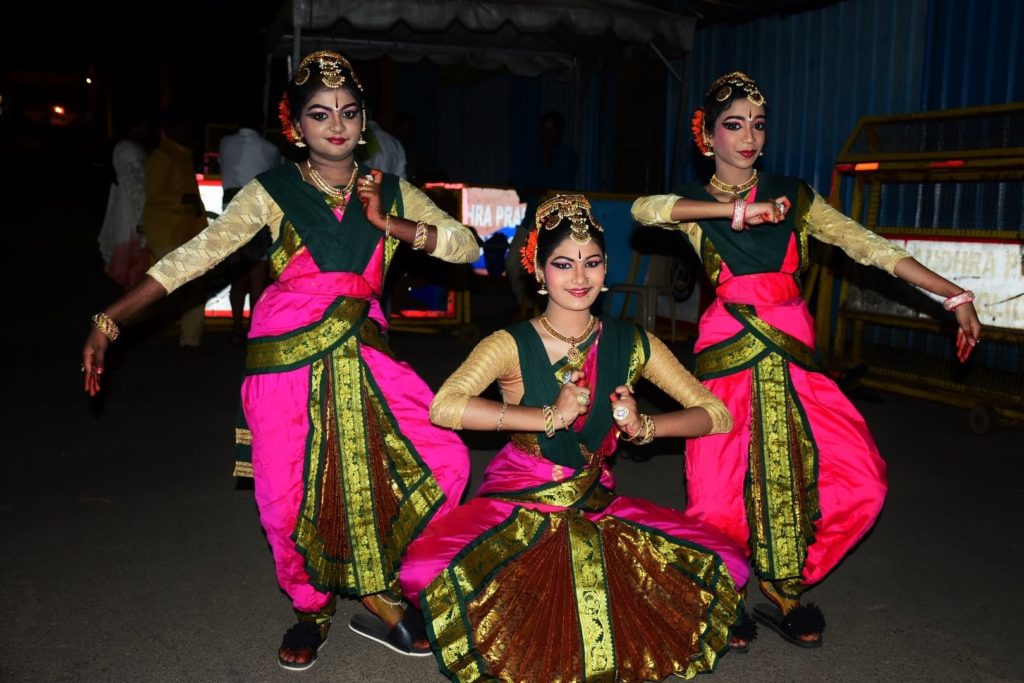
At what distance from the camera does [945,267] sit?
24.6 ft

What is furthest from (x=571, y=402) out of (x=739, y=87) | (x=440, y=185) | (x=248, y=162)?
(x=440, y=185)

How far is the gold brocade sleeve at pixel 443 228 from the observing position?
364 centimetres

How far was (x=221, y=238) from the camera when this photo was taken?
139 inches

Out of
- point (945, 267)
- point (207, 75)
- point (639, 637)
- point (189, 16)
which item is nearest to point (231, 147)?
point (945, 267)

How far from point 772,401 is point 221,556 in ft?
8.29

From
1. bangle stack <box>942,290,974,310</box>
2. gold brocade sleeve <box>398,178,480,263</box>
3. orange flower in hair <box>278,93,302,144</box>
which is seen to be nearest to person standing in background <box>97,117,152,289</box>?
orange flower in hair <box>278,93,302,144</box>

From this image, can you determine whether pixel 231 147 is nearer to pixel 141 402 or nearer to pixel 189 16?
pixel 141 402

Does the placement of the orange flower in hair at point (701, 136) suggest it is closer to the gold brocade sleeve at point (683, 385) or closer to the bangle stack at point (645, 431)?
the gold brocade sleeve at point (683, 385)

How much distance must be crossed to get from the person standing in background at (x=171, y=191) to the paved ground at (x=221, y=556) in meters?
1.44

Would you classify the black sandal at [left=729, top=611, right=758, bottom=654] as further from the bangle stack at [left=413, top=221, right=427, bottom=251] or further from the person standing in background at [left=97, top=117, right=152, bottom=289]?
the person standing in background at [left=97, top=117, right=152, bottom=289]

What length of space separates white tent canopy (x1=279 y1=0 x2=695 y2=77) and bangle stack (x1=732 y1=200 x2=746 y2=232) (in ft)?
20.6

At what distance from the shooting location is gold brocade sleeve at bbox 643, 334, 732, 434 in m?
3.55

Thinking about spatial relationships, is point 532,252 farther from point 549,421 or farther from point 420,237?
point 549,421

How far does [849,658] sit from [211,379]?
6030 millimetres
